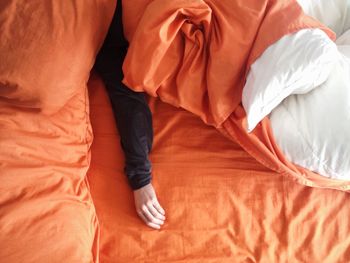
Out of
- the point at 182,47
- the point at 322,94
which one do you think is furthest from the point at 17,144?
the point at 322,94

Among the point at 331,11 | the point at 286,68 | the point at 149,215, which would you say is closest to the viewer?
the point at 286,68

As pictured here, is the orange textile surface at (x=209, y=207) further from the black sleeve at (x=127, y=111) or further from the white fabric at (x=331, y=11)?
the white fabric at (x=331, y=11)

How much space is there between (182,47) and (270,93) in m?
0.24

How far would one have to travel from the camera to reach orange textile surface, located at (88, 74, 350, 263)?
747 millimetres

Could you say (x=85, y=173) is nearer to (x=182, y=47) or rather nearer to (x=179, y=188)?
(x=179, y=188)

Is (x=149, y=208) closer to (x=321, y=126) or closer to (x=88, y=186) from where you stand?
(x=88, y=186)

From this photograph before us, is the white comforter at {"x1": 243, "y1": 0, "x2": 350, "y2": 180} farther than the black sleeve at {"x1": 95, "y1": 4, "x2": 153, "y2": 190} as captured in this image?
No

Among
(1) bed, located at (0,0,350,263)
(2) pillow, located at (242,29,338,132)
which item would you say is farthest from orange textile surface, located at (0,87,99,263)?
(2) pillow, located at (242,29,338,132)

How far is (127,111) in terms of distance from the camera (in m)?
0.84

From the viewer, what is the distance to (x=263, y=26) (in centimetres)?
71

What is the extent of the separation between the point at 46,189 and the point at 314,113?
1.88 ft

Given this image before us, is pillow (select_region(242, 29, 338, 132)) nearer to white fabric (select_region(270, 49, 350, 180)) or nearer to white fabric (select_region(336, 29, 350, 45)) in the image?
white fabric (select_region(270, 49, 350, 180))

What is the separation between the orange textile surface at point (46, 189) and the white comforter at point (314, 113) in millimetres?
396

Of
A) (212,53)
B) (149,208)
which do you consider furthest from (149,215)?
(212,53)
